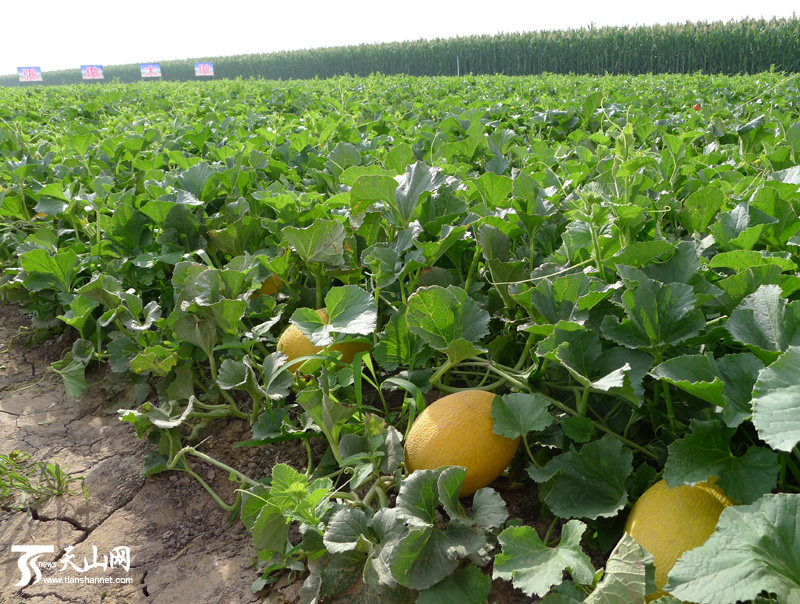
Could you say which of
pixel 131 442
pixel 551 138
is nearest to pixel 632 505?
pixel 131 442

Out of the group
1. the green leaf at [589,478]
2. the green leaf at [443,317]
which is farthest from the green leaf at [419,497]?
the green leaf at [443,317]

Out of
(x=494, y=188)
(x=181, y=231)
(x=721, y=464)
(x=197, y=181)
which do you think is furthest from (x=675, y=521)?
(x=197, y=181)

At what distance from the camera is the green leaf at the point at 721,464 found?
1.04m

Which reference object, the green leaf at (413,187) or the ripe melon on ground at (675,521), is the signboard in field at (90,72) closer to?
the green leaf at (413,187)

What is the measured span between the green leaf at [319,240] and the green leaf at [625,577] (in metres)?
1.26

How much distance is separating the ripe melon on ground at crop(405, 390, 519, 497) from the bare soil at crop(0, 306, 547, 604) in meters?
0.16

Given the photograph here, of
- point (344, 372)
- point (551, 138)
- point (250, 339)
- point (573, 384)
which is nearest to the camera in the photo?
point (573, 384)

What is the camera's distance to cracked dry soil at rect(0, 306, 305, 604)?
5.31 ft

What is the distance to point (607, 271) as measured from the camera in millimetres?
1544

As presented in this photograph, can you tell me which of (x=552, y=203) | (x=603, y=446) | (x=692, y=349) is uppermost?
(x=552, y=203)

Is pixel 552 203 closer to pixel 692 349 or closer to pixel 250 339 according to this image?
pixel 692 349

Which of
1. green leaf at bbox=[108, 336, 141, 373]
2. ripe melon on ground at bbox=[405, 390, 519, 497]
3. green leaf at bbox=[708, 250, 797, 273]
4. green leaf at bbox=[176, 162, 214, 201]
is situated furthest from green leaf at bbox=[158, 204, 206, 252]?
green leaf at bbox=[708, 250, 797, 273]

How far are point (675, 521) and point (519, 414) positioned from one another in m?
0.40

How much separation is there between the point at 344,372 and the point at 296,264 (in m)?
0.68
